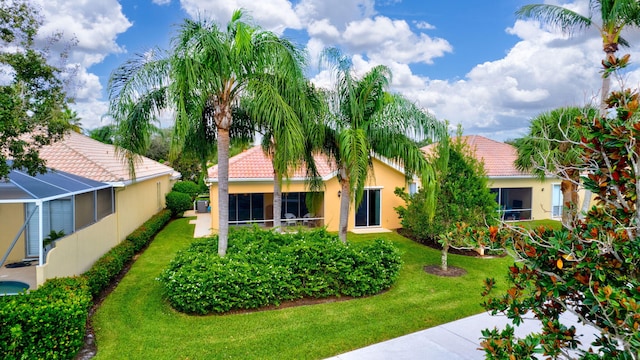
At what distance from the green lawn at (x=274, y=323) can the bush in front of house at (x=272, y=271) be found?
376 millimetres

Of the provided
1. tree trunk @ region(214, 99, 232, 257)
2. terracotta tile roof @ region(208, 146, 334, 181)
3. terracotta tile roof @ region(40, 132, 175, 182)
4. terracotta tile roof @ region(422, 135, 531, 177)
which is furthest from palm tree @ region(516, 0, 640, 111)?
terracotta tile roof @ region(40, 132, 175, 182)

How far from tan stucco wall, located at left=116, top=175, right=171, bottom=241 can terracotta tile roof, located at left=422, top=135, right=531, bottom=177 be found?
53.3 ft

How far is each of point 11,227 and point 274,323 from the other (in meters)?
10.8

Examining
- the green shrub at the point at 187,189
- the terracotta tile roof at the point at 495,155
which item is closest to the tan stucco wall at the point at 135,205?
the green shrub at the point at 187,189

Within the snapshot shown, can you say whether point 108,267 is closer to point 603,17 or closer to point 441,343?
point 441,343

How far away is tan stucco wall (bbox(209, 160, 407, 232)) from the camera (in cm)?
1875

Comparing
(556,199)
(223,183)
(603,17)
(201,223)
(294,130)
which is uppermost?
(603,17)

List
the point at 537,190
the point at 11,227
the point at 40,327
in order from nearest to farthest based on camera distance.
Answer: the point at 40,327 < the point at 11,227 < the point at 537,190

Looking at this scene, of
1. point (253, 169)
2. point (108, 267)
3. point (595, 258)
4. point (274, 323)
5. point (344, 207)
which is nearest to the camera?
point (595, 258)

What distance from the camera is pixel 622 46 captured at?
17031 millimetres

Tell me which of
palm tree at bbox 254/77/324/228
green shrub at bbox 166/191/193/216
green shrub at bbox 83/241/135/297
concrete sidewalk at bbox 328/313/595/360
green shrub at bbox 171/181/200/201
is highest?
palm tree at bbox 254/77/324/228

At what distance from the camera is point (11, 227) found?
41.9ft

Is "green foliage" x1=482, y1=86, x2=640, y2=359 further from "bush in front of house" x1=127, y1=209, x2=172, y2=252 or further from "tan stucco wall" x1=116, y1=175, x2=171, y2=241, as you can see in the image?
"tan stucco wall" x1=116, y1=175, x2=171, y2=241

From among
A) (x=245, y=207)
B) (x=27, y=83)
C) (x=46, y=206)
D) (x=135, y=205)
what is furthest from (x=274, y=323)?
(x=135, y=205)
